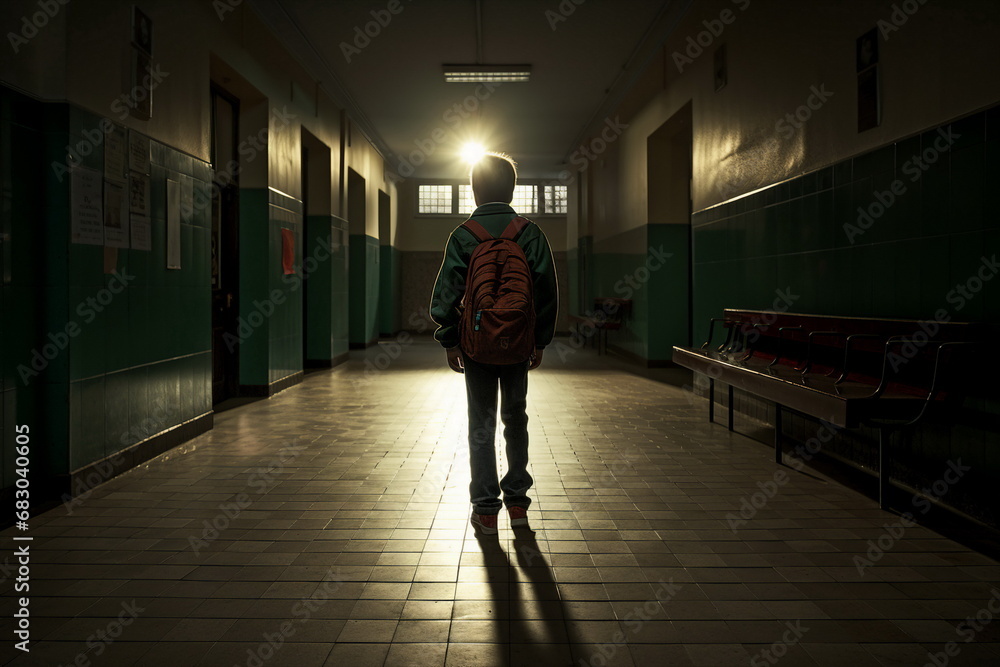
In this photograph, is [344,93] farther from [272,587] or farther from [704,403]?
[272,587]

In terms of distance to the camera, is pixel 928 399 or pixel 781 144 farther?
pixel 781 144

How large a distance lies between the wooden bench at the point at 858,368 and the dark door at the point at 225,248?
446cm

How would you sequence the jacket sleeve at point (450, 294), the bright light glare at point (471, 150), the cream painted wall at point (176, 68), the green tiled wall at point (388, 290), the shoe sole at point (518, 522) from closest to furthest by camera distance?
the jacket sleeve at point (450, 294)
the shoe sole at point (518, 522)
the cream painted wall at point (176, 68)
the bright light glare at point (471, 150)
the green tiled wall at point (388, 290)

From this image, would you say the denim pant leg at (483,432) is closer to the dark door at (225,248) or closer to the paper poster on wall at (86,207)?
the paper poster on wall at (86,207)

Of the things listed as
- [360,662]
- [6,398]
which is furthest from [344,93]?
[360,662]

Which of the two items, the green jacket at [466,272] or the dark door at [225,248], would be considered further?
the dark door at [225,248]

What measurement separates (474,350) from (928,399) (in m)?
1.95

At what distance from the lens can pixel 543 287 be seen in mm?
2908

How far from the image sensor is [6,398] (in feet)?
10.5

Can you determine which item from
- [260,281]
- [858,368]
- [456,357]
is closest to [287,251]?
[260,281]

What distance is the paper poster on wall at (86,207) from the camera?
11.5ft

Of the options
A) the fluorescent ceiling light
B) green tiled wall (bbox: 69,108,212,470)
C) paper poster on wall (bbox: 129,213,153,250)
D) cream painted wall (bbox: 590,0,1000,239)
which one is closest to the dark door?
green tiled wall (bbox: 69,108,212,470)

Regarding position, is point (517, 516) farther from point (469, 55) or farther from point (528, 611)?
point (469, 55)

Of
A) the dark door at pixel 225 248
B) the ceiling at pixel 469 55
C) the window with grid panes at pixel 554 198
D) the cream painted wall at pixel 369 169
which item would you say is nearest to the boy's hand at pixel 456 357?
the dark door at pixel 225 248
